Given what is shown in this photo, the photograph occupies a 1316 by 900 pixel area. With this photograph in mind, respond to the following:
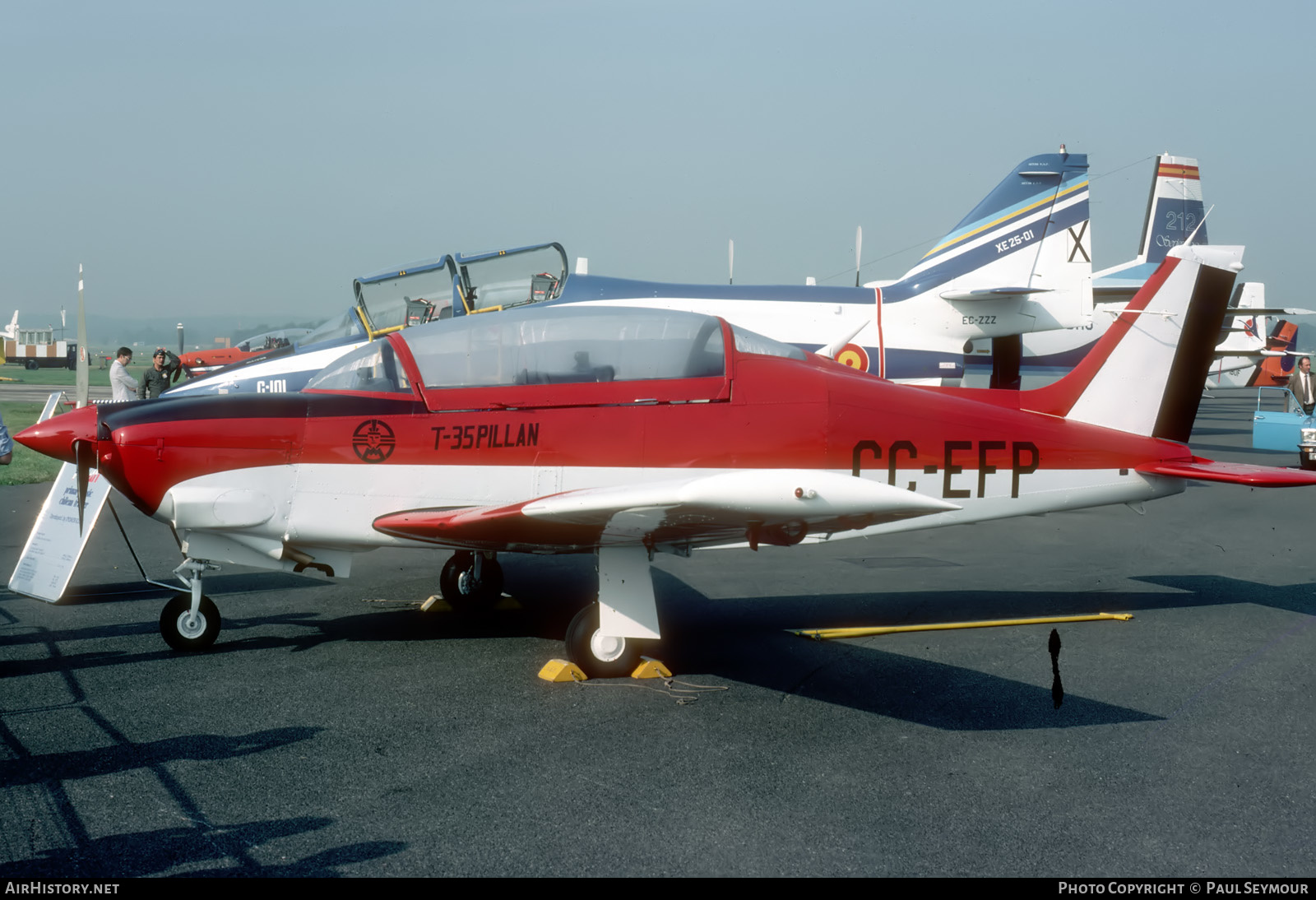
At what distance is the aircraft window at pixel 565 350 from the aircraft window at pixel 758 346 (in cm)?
21

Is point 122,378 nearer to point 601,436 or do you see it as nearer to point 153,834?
point 601,436

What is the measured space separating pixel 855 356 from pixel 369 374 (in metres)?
7.54

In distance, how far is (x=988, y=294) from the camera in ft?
41.7

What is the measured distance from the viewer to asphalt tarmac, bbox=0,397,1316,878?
350 cm

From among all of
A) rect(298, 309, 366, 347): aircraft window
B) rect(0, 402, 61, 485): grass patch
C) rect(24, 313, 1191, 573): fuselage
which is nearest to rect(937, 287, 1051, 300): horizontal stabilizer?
rect(24, 313, 1191, 573): fuselage

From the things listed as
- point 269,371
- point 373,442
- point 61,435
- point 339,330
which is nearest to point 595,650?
point 373,442

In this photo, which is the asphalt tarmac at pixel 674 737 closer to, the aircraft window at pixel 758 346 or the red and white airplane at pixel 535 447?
the red and white airplane at pixel 535 447

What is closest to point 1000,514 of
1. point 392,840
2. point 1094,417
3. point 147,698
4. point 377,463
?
point 1094,417

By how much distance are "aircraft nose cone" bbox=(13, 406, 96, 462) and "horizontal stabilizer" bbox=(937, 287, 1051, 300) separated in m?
10.2

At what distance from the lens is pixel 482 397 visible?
5.89 m

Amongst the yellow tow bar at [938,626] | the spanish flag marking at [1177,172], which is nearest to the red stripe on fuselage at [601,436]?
the yellow tow bar at [938,626]

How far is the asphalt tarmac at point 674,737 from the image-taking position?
3500 millimetres

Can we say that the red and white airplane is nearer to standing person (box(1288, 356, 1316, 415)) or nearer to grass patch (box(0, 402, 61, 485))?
grass patch (box(0, 402, 61, 485))

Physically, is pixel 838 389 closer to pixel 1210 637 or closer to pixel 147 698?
pixel 1210 637
